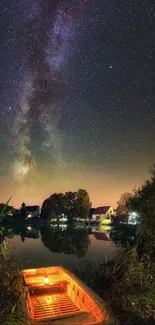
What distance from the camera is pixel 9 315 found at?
8562mm

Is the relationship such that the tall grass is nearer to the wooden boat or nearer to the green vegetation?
the wooden boat

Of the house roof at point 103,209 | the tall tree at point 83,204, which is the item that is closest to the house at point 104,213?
the house roof at point 103,209

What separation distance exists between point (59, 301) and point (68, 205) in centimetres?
9265

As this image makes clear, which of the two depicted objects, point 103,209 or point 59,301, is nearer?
point 59,301

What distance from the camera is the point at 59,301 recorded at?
11266mm

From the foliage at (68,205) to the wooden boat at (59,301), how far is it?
8455 cm

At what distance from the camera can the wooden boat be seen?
869 centimetres

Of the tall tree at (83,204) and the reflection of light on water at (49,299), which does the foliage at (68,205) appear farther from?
the reflection of light on water at (49,299)

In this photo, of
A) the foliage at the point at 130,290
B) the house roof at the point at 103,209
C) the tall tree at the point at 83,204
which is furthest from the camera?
the house roof at the point at 103,209

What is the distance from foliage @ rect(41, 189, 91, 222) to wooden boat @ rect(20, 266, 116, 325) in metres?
84.6

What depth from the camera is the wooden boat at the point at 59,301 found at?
869cm

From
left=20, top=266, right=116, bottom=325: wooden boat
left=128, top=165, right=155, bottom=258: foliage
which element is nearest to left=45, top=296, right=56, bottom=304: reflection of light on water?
left=20, top=266, right=116, bottom=325: wooden boat

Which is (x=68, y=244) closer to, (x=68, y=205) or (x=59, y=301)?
(x=59, y=301)

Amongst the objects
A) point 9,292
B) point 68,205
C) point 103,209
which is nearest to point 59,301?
point 9,292
